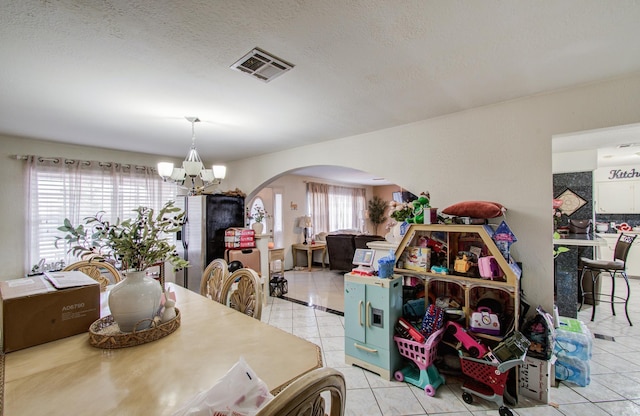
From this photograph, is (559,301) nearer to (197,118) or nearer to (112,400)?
(112,400)

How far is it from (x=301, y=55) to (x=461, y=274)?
80.4 inches

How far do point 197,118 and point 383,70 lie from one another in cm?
190

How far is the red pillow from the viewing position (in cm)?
214

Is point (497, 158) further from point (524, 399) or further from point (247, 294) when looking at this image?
point (247, 294)

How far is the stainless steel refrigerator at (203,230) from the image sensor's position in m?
3.99

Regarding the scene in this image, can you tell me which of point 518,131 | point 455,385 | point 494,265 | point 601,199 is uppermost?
point 518,131

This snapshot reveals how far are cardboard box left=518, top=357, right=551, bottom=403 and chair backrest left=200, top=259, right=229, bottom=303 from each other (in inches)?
91.0

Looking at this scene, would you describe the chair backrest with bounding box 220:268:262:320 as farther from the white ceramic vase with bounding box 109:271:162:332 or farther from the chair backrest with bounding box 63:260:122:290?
the chair backrest with bounding box 63:260:122:290

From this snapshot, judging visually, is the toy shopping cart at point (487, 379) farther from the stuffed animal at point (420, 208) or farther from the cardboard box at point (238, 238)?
the cardboard box at point (238, 238)

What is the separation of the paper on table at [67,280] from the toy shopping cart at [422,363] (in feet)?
7.03

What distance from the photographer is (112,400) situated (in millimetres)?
850

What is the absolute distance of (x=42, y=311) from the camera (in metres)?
1.27

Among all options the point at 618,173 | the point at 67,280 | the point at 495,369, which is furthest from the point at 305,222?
the point at 618,173

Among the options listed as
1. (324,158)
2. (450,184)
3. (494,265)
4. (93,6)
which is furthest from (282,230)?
(93,6)
